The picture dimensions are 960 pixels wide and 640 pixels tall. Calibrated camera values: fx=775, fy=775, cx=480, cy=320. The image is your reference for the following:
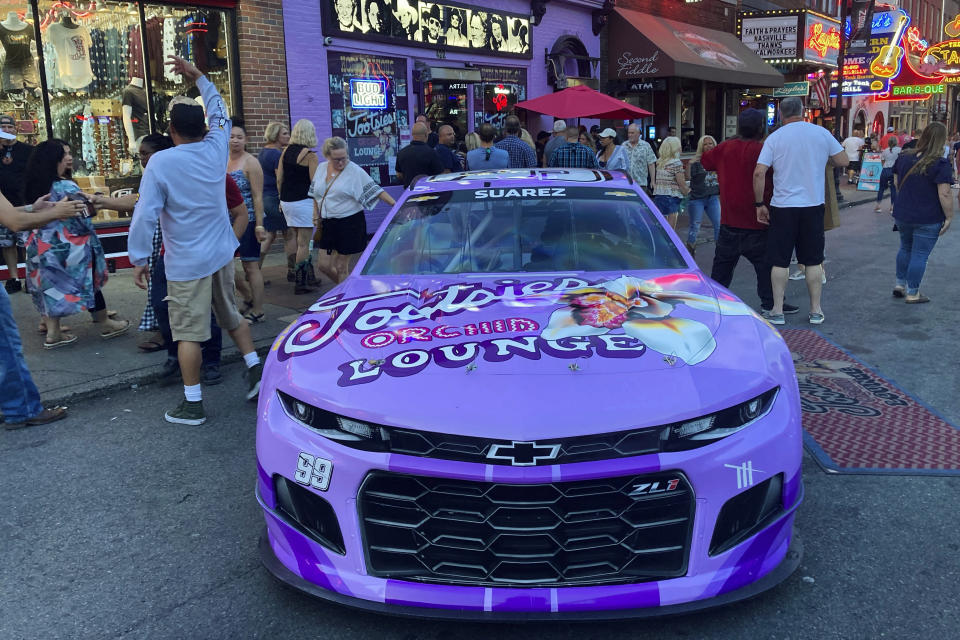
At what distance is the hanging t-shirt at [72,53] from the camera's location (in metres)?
9.41

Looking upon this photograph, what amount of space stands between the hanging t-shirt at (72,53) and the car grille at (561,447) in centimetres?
922

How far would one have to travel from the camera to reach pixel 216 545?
11.2 feet

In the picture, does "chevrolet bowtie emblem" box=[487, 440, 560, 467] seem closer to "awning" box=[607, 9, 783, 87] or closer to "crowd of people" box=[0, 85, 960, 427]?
"crowd of people" box=[0, 85, 960, 427]

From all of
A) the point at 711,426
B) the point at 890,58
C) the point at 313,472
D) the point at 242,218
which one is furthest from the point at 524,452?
the point at 890,58

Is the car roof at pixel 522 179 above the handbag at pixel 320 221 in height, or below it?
above

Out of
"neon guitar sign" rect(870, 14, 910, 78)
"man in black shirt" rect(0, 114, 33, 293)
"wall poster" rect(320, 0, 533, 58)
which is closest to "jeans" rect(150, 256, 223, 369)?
"man in black shirt" rect(0, 114, 33, 293)

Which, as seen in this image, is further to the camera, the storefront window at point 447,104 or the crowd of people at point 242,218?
the storefront window at point 447,104

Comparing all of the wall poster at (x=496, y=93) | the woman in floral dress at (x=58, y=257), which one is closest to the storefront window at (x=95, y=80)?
the woman in floral dress at (x=58, y=257)

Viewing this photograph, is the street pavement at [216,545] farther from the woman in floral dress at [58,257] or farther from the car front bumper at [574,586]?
the woman in floral dress at [58,257]

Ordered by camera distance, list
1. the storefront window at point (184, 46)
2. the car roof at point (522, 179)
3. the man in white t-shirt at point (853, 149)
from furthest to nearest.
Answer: the man in white t-shirt at point (853, 149) → the storefront window at point (184, 46) → the car roof at point (522, 179)

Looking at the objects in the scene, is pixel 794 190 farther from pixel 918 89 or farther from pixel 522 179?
pixel 918 89

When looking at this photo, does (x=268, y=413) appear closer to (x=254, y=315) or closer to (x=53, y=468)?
(x=53, y=468)

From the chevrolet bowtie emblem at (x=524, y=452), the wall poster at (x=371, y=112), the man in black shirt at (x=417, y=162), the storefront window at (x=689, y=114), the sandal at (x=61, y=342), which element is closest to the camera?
the chevrolet bowtie emblem at (x=524, y=452)

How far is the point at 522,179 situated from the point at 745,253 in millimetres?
3536
